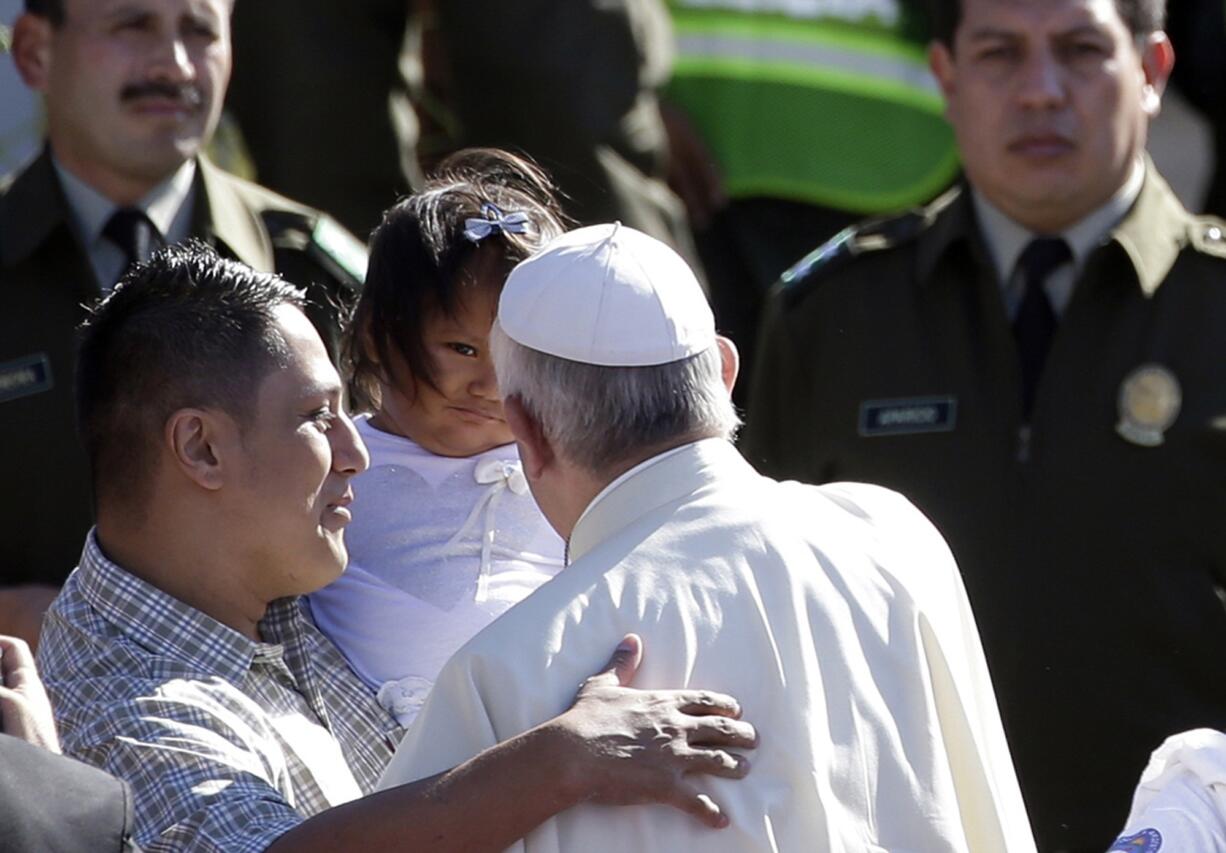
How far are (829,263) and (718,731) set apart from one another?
2377 mm

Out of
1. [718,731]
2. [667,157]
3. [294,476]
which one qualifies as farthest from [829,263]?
[718,731]

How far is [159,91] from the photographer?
450cm

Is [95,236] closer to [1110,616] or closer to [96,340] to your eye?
[96,340]

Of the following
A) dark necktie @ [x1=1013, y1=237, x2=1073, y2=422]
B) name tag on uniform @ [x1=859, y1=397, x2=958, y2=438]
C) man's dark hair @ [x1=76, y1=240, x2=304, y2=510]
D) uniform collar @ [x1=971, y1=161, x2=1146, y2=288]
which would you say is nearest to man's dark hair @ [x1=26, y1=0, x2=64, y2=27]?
man's dark hair @ [x1=76, y1=240, x2=304, y2=510]

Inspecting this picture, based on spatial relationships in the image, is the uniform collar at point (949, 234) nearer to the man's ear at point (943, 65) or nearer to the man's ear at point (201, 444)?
the man's ear at point (943, 65)

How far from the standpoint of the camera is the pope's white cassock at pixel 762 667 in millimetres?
2584

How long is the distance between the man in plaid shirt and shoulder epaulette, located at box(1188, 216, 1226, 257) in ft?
6.97

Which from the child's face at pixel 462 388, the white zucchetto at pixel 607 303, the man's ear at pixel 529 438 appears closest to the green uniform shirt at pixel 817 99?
the child's face at pixel 462 388

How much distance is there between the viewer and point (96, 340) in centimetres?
Answer: 312

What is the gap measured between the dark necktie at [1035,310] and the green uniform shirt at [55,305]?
4.39 ft

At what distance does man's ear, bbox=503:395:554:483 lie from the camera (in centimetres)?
279

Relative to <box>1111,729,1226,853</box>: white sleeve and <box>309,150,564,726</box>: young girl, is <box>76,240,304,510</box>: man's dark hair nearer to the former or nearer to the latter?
<box>309,150,564,726</box>: young girl

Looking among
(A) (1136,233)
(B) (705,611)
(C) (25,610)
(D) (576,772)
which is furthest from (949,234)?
(D) (576,772)

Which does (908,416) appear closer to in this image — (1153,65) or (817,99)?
(1153,65)
